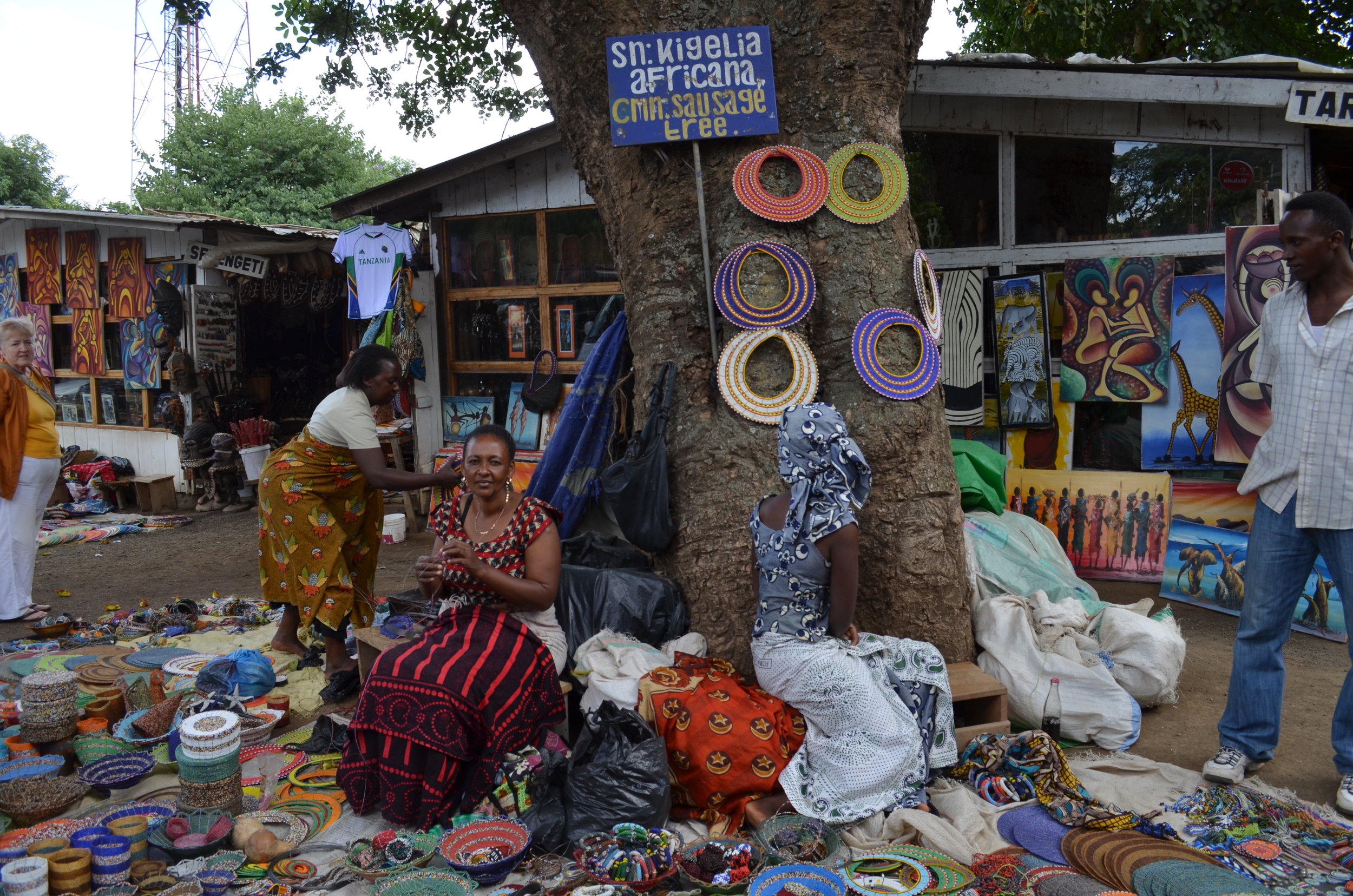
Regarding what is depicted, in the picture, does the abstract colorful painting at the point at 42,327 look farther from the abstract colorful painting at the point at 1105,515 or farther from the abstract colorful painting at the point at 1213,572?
the abstract colorful painting at the point at 1213,572

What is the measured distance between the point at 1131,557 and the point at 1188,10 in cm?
676

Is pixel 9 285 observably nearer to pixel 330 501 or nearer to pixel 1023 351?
pixel 330 501

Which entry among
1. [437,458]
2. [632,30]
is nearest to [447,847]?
[632,30]

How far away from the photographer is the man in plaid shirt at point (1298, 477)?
338 cm

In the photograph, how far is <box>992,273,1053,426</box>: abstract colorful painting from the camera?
6.65 m

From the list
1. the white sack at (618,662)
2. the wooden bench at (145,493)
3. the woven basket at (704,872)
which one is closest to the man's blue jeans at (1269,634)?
the woven basket at (704,872)

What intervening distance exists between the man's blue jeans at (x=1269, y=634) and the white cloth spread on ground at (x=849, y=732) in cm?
115

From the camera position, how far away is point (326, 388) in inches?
501

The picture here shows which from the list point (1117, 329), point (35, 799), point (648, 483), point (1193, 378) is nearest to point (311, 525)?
point (35, 799)

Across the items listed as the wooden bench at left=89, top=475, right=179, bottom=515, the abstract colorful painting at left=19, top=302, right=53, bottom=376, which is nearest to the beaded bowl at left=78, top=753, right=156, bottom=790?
the wooden bench at left=89, top=475, right=179, bottom=515

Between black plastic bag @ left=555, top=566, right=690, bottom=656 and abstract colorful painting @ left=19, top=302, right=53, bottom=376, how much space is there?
37.9 ft

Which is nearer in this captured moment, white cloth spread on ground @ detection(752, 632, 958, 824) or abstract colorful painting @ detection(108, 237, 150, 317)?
white cloth spread on ground @ detection(752, 632, 958, 824)

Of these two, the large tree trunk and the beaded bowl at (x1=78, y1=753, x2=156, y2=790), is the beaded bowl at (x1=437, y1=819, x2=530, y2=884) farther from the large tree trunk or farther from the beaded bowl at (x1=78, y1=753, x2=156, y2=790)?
the beaded bowl at (x1=78, y1=753, x2=156, y2=790)

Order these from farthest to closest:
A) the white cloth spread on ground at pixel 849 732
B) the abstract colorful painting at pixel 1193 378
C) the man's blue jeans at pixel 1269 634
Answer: the abstract colorful painting at pixel 1193 378, the man's blue jeans at pixel 1269 634, the white cloth spread on ground at pixel 849 732
